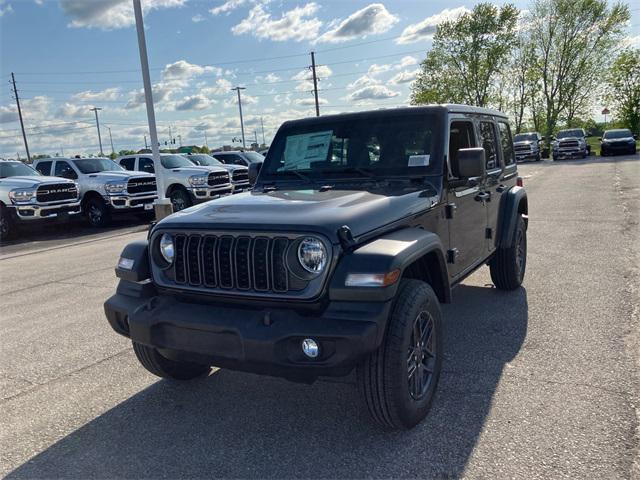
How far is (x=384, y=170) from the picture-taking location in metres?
3.93

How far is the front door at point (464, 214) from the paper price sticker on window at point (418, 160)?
225 mm

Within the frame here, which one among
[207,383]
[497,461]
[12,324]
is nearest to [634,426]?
[497,461]

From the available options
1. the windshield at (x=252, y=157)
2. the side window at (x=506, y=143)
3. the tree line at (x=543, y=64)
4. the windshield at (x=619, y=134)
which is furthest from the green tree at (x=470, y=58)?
the side window at (x=506, y=143)

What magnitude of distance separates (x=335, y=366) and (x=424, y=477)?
0.71 meters

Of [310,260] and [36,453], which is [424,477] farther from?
[36,453]

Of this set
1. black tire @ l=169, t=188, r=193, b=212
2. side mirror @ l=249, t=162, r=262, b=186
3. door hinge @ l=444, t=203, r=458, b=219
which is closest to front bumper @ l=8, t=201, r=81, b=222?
black tire @ l=169, t=188, r=193, b=212

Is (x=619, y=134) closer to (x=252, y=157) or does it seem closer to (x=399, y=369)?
(x=252, y=157)

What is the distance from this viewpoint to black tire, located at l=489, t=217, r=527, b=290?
5363 mm

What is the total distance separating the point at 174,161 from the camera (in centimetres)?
1711

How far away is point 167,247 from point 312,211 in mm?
939

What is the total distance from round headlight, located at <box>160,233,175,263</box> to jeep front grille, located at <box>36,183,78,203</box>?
12.1 m

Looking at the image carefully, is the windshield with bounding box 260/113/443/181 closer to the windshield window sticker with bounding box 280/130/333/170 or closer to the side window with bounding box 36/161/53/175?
the windshield window sticker with bounding box 280/130/333/170

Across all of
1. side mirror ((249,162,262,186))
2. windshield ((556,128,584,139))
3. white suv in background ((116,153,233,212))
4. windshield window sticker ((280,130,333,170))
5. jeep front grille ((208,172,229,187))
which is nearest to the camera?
windshield window sticker ((280,130,333,170))

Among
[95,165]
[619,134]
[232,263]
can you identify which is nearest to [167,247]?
[232,263]
